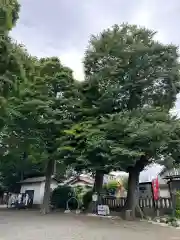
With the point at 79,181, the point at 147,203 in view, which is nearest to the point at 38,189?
the point at 79,181

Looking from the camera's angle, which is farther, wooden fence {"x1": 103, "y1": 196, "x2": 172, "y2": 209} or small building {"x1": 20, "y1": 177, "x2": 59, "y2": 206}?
small building {"x1": 20, "y1": 177, "x2": 59, "y2": 206}

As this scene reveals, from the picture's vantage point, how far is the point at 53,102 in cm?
1864

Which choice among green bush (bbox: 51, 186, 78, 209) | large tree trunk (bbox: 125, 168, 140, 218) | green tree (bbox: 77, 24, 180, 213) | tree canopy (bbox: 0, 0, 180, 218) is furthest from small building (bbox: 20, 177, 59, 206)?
green tree (bbox: 77, 24, 180, 213)

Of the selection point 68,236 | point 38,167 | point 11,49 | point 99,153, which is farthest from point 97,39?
point 38,167

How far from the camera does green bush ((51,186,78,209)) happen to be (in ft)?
75.4

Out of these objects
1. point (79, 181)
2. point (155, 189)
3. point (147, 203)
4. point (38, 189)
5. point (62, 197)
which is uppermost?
point (79, 181)

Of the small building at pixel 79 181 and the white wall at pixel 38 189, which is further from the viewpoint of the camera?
the small building at pixel 79 181

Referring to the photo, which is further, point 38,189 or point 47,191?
point 38,189

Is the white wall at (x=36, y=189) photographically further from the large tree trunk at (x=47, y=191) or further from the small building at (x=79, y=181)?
the large tree trunk at (x=47, y=191)

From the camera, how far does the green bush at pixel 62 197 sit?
22984 mm

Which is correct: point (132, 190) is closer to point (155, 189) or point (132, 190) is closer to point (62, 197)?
point (155, 189)

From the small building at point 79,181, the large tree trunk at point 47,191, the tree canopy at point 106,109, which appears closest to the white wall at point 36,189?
the small building at point 79,181

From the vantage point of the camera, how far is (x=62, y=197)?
23.3 meters

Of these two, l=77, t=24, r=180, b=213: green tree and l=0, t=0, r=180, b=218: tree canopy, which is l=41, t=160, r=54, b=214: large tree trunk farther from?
l=77, t=24, r=180, b=213: green tree
